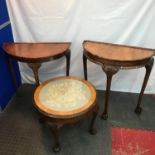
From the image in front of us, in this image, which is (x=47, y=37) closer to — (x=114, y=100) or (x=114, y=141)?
(x=114, y=100)

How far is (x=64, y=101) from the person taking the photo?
1.23 meters

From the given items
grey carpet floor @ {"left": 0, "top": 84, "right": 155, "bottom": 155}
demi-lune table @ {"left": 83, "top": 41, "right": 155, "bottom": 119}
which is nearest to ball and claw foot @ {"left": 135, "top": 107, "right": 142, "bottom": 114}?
grey carpet floor @ {"left": 0, "top": 84, "right": 155, "bottom": 155}

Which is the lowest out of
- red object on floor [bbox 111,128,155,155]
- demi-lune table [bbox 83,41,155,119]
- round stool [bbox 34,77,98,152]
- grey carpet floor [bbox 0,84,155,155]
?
red object on floor [bbox 111,128,155,155]

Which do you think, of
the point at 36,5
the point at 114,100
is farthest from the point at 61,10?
the point at 114,100

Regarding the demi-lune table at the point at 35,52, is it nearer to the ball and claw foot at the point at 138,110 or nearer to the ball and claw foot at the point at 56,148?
the ball and claw foot at the point at 56,148

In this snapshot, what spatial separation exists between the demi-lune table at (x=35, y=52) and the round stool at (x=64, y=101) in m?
0.20

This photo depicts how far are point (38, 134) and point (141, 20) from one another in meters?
1.39

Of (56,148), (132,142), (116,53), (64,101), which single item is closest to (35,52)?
(64,101)

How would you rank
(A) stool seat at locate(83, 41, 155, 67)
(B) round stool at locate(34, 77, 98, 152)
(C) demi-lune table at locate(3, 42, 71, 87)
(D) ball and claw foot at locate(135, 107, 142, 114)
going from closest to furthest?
(B) round stool at locate(34, 77, 98, 152) < (A) stool seat at locate(83, 41, 155, 67) < (C) demi-lune table at locate(3, 42, 71, 87) < (D) ball and claw foot at locate(135, 107, 142, 114)

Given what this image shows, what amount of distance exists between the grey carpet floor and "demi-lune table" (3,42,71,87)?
1.35ft

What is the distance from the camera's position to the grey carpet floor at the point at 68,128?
4.50 feet

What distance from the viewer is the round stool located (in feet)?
3.76

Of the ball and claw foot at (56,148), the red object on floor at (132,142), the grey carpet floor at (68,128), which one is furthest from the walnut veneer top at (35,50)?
the red object on floor at (132,142)

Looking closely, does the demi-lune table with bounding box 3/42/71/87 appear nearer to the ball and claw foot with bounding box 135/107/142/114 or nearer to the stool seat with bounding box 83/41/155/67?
the stool seat with bounding box 83/41/155/67
